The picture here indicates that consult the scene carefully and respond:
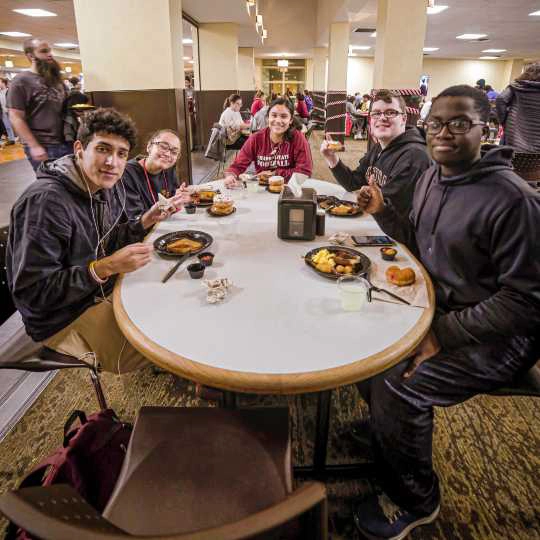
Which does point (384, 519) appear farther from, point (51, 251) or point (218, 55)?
point (218, 55)

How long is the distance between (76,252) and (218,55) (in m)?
9.46

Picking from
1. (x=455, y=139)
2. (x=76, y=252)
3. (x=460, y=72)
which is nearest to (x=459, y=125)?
(x=455, y=139)

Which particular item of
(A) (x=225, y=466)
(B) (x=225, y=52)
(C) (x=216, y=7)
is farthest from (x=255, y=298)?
(B) (x=225, y=52)

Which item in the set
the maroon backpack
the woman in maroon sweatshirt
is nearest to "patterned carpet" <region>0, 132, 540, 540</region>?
the maroon backpack

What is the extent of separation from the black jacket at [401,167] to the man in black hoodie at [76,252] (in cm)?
142

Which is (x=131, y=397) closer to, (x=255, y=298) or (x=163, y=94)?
(x=255, y=298)

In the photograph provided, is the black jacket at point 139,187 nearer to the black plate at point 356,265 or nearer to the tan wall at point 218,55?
the black plate at point 356,265

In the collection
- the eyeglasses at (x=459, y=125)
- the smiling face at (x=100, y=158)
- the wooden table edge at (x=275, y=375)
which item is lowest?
the wooden table edge at (x=275, y=375)

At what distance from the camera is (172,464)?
993 millimetres

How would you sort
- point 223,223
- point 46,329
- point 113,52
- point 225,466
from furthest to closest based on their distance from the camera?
point 113,52 < point 223,223 < point 46,329 < point 225,466

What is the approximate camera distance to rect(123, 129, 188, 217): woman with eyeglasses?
7.61 feet

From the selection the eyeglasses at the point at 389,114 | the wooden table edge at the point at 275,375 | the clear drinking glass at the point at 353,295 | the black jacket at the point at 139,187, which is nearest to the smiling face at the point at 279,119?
the eyeglasses at the point at 389,114

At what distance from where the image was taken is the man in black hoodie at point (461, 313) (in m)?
1.13

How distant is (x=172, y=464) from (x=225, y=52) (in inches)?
401
